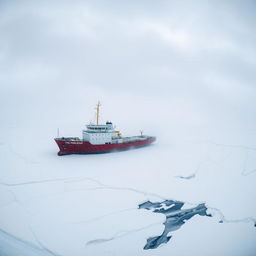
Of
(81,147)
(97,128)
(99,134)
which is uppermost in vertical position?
(97,128)

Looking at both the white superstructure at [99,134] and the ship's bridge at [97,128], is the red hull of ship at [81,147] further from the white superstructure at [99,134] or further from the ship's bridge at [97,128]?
the ship's bridge at [97,128]

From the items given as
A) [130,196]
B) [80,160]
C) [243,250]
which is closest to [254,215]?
[243,250]

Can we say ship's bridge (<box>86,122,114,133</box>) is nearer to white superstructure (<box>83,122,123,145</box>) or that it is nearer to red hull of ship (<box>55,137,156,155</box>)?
white superstructure (<box>83,122,123,145</box>)

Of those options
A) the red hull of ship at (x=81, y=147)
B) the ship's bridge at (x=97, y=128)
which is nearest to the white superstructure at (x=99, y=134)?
the ship's bridge at (x=97, y=128)

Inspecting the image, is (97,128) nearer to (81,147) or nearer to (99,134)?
(99,134)

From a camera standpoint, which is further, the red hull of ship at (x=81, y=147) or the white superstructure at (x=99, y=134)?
the white superstructure at (x=99, y=134)

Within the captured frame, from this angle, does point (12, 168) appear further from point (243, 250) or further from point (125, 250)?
point (243, 250)

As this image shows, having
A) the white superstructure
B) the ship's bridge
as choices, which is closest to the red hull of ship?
the white superstructure

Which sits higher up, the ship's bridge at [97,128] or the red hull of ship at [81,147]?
the ship's bridge at [97,128]

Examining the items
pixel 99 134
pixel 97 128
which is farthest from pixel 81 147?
pixel 97 128

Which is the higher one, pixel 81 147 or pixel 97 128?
pixel 97 128

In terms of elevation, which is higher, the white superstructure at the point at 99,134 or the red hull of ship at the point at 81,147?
the white superstructure at the point at 99,134
